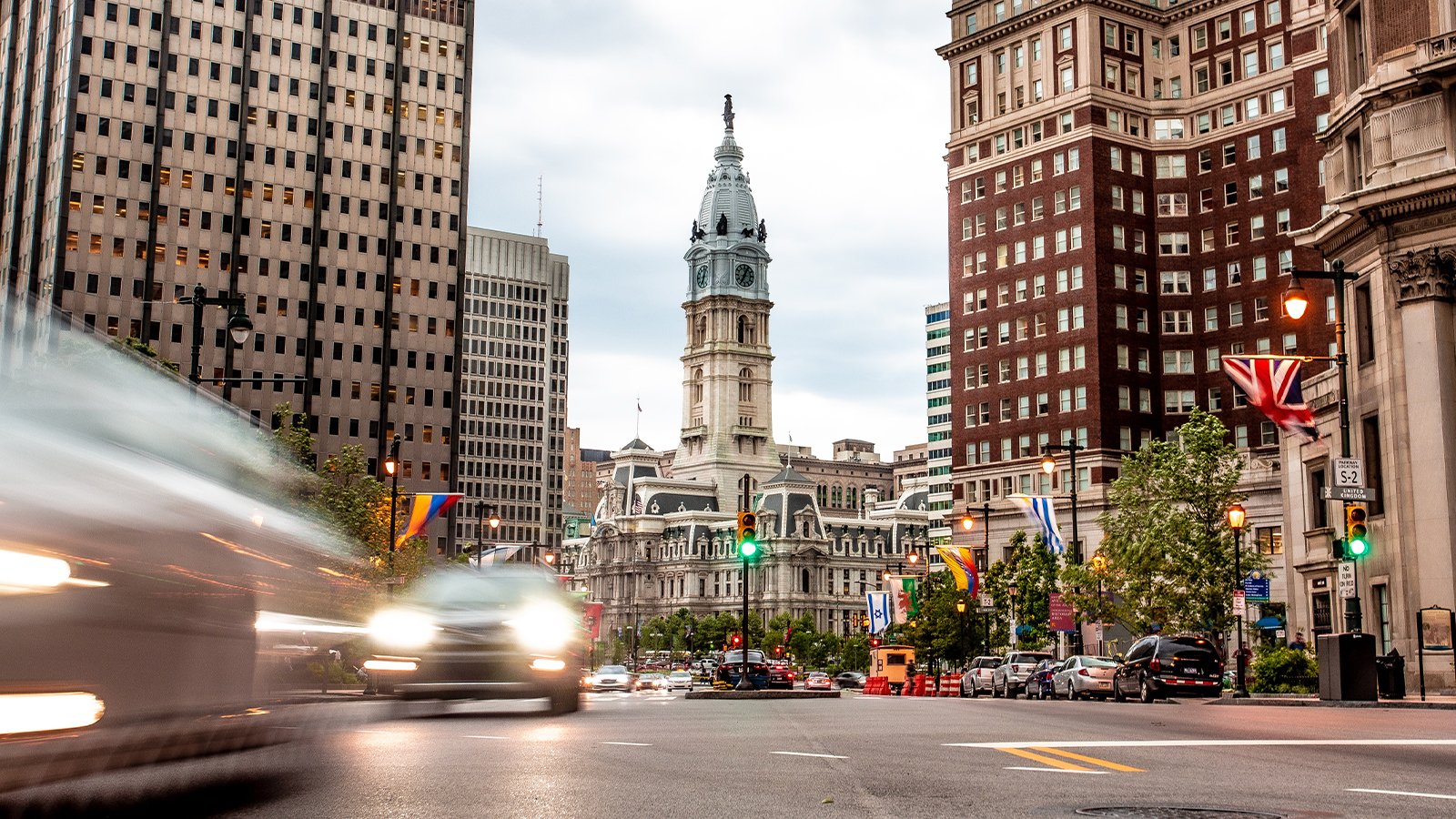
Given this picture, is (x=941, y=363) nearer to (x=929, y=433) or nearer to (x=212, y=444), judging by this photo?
(x=929, y=433)

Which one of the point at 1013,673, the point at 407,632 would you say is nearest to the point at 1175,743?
the point at 407,632

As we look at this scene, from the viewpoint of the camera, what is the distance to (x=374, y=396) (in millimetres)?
129750

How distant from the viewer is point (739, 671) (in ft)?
183

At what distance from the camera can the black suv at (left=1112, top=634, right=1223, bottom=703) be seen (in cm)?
3647

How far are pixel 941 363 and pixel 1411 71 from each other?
153544 millimetres

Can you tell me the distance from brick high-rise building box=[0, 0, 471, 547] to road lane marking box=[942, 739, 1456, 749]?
10641 centimetres

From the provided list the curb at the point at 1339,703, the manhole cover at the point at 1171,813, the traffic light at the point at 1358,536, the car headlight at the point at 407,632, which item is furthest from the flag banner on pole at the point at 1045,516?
the manhole cover at the point at 1171,813

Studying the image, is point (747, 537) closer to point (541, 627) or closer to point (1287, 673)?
point (1287, 673)

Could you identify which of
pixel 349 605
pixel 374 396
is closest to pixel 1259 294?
pixel 374 396

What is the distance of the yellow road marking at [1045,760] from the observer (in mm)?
12805

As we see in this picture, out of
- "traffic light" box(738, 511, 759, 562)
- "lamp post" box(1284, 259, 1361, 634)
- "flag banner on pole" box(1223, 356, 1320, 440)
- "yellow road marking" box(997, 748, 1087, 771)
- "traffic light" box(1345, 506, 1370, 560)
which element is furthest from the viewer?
"flag banner on pole" box(1223, 356, 1320, 440)

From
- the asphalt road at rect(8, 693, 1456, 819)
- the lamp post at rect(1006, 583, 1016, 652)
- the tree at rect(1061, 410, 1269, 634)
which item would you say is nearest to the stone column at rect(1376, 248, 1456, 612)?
the tree at rect(1061, 410, 1269, 634)

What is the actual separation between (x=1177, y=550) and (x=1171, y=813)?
4951cm

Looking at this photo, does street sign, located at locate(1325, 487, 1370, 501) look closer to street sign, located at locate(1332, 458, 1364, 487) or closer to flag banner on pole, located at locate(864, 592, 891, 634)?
street sign, located at locate(1332, 458, 1364, 487)
